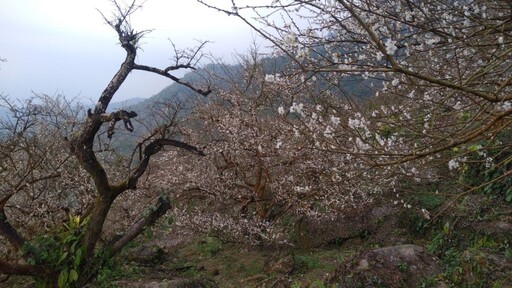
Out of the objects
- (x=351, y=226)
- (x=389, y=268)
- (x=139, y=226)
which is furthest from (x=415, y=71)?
(x=351, y=226)

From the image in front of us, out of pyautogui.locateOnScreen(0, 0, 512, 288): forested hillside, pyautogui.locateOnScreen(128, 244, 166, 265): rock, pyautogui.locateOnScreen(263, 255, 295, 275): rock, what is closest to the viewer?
pyautogui.locateOnScreen(0, 0, 512, 288): forested hillside

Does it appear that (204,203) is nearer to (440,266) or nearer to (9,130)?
(9,130)

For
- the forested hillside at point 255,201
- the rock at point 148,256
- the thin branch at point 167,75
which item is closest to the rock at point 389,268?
the forested hillside at point 255,201

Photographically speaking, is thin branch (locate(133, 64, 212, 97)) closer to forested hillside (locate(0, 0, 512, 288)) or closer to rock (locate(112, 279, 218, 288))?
forested hillside (locate(0, 0, 512, 288))

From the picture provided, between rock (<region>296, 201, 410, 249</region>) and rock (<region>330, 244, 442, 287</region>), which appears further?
rock (<region>296, 201, 410, 249</region>)

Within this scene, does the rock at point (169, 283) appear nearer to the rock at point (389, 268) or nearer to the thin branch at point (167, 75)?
the rock at point (389, 268)

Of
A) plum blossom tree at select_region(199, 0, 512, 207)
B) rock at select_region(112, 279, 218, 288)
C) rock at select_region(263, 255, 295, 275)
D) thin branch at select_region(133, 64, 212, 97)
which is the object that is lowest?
rock at select_region(263, 255, 295, 275)

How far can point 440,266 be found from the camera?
601 centimetres

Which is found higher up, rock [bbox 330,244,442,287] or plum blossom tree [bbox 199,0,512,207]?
plum blossom tree [bbox 199,0,512,207]

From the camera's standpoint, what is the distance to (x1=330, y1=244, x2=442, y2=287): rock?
5.68 metres

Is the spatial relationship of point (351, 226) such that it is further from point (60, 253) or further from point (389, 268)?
point (60, 253)

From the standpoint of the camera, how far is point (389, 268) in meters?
5.86

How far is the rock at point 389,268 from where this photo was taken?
568 cm

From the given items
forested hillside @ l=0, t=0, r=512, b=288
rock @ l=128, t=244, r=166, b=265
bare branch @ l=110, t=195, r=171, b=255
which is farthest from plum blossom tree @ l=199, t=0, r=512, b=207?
rock @ l=128, t=244, r=166, b=265
